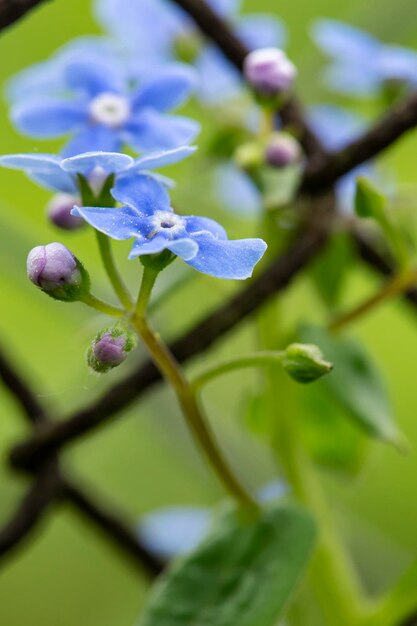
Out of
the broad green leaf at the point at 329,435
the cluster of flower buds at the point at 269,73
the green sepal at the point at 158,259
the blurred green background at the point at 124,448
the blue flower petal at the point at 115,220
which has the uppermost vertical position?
the blue flower petal at the point at 115,220

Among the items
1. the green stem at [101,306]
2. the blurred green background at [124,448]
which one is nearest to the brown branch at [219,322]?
the green stem at [101,306]

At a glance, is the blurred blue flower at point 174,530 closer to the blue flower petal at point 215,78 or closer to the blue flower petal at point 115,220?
the blue flower petal at point 215,78

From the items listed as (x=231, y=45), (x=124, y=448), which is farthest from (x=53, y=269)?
(x=124, y=448)

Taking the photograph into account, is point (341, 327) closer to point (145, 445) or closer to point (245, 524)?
point (245, 524)

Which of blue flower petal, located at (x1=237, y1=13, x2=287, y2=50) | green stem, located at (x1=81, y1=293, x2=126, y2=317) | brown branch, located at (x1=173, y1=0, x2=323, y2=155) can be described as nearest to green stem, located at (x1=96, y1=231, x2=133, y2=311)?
green stem, located at (x1=81, y1=293, x2=126, y2=317)

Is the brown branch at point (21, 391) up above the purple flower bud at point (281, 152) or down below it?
below

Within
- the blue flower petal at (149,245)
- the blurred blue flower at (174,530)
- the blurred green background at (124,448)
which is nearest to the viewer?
the blue flower petal at (149,245)

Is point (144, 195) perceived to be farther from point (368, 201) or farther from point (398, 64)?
point (398, 64)
